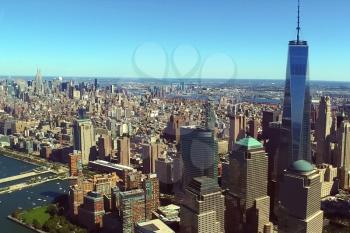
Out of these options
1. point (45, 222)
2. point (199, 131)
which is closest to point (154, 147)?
point (199, 131)

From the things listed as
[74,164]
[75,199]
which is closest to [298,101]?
[75,199]

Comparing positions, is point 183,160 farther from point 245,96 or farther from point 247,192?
point 245,96

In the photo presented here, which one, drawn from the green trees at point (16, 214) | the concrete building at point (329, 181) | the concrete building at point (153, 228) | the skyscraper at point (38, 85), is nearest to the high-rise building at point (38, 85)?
the skyscraper at point (38, 85)

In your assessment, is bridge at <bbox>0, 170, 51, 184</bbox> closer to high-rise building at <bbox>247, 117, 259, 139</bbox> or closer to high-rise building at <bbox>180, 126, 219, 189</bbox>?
high-rise building at <bbox>180, 126, 219, 189</bbox>

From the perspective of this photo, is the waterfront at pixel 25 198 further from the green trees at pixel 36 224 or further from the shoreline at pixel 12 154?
the shoreline at pixel 12 154

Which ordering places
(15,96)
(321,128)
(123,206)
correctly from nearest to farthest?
(123,206)
(321,128)
(15,96)

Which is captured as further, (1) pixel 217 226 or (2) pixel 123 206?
(2) pixel 123 206

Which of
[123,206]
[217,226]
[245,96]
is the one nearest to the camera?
[217,226]
